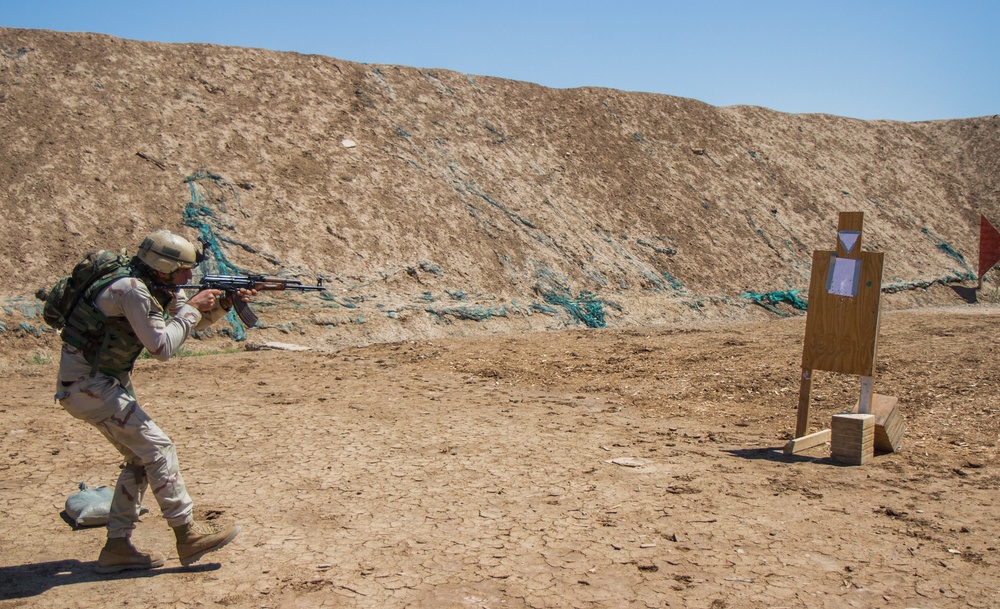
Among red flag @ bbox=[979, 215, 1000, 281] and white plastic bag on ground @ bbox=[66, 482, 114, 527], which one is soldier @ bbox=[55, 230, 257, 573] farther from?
red flag @ bbox=[979, 215, 1000, 281]

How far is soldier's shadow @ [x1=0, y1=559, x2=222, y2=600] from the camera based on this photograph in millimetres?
4412

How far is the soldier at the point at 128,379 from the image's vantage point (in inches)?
179

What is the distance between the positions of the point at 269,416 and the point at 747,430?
17.2 feet

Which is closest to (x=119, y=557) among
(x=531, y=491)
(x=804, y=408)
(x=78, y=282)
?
(x=78, y=282)

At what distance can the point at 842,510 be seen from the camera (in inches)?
225

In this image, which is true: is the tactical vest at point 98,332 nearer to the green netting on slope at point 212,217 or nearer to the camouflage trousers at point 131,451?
the camouflage trousers at point 131,451

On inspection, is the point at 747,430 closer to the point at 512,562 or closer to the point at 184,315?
the point at 512,562

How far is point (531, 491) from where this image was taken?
20.4 feet

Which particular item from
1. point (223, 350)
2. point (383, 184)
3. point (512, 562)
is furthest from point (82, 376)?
point (383, 184)

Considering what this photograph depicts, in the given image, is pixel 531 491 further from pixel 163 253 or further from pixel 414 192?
pixel 414 192

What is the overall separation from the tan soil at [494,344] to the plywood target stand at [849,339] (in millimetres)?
337

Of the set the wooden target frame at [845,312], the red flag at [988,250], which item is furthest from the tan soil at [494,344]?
the wooden target frame at [845,312]

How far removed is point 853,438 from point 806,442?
0.54 metres

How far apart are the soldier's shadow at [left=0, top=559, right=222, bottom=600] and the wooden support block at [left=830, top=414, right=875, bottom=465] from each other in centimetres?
524
